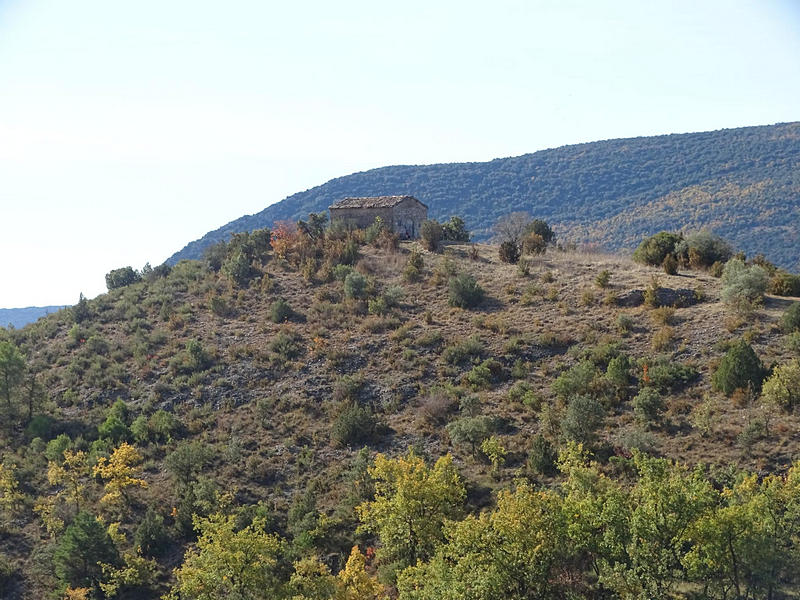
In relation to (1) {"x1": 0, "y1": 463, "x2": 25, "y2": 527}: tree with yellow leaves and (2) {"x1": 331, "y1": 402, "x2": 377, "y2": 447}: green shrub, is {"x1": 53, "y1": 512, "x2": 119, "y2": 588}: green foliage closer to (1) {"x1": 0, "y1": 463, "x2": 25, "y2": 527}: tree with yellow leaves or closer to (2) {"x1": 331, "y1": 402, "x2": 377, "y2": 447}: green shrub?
(1) {"x1": 0, "y1": 463, "x2": 25, "y2": 527}: tree with yellow leaves

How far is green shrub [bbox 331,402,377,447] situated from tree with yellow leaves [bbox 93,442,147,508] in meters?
9.36

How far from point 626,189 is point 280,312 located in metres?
107

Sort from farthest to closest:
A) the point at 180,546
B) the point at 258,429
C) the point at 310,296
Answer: the point at 310,296, the point at 258,429, the point at 180,546

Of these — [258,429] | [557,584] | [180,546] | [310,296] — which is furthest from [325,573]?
[310,296]

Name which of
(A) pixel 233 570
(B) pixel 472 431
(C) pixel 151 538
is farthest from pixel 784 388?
(C) pixel 151 538

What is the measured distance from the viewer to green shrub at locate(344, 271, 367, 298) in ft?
162

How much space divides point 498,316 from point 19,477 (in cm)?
2735

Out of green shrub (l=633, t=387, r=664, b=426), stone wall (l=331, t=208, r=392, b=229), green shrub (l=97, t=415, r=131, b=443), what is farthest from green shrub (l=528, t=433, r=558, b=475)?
stone wall (l=331, t=208, r=392, b=229)

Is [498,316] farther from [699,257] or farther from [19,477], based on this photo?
[19,477]

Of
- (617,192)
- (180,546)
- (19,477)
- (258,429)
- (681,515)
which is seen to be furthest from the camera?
(617,192)

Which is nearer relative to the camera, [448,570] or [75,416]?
[448,570]

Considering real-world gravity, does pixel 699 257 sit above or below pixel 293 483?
above

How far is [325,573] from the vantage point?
76.2 ft

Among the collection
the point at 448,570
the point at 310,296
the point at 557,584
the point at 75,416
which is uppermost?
the point at 310,296
